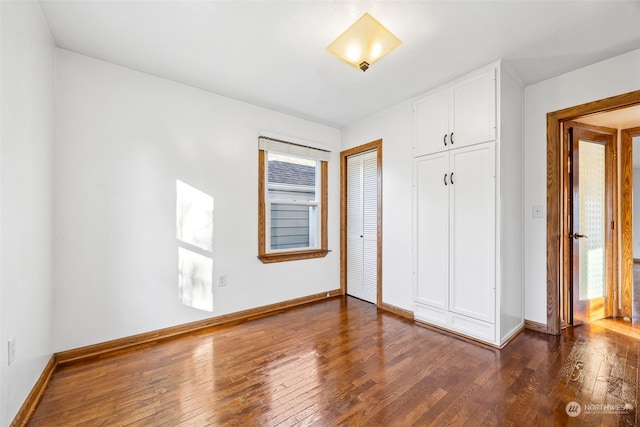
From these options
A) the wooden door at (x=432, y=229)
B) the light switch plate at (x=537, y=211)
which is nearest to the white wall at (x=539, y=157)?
the light switch plate at (x=537, y=211)

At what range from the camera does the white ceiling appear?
1719mm

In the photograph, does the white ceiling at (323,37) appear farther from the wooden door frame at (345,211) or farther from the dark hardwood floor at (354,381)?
the dark hardwood floor at (354,381)

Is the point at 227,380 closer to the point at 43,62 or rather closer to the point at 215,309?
the point at 215,309

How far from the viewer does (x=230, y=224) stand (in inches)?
118

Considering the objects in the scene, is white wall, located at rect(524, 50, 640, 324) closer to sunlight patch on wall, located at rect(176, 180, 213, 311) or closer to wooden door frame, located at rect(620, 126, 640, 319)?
wooden door frame, located at rect(620, 126, 640, 319)

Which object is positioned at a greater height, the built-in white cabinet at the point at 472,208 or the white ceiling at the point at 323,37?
the white ceiling at the point at 323,37

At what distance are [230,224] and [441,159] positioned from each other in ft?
7.85

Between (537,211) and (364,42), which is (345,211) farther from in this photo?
(364,42)

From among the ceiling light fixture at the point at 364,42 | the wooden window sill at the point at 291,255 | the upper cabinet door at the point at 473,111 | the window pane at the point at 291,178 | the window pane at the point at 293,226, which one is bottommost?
the wooden window sill at the point at 291,255

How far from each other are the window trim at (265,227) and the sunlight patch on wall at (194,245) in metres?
0.60

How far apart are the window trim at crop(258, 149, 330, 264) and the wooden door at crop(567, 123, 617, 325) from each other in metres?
2.76

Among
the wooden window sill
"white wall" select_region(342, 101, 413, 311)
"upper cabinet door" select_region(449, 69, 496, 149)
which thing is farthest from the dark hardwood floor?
"upper cabinet door" select_region(449, 69, 496, 149)

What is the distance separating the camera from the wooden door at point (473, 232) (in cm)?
239

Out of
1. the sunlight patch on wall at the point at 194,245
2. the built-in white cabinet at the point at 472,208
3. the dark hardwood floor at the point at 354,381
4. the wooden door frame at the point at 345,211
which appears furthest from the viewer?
the wooden door frame at the point at 345,211
